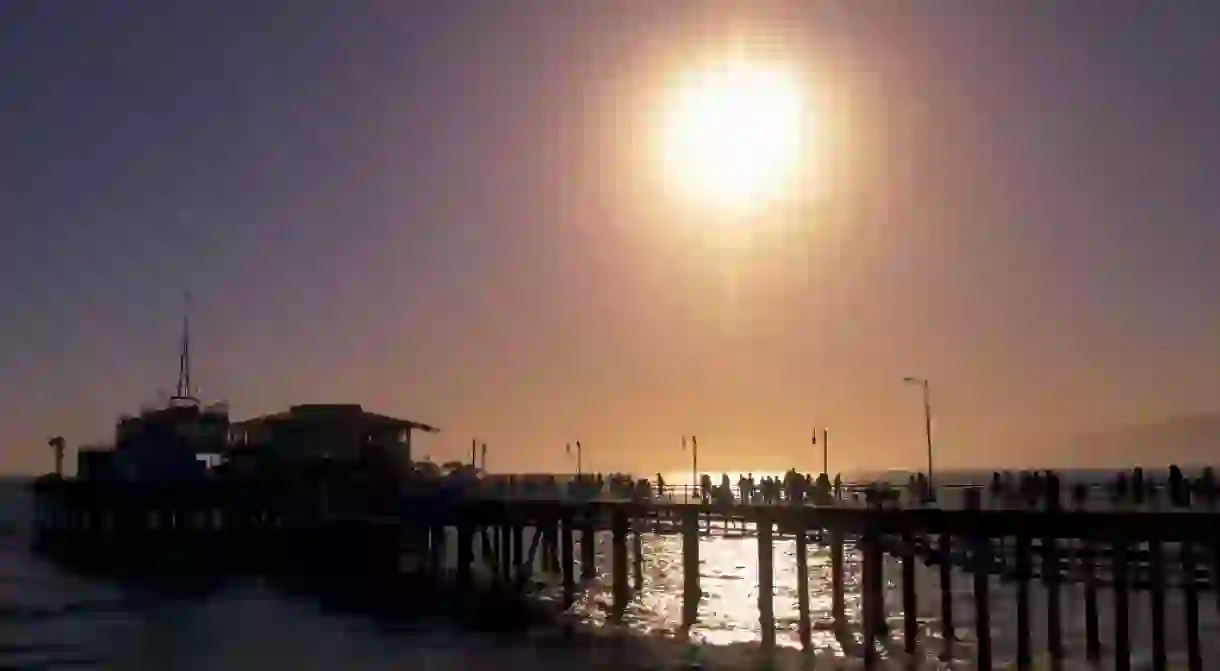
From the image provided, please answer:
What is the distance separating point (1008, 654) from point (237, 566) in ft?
162

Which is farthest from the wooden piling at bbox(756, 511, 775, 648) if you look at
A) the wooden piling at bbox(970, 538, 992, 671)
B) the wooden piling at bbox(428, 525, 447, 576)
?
the wooden piling at bbox(428, 525, 447, 576)

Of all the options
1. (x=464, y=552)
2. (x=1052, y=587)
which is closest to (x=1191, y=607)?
(x=1052, y=587)

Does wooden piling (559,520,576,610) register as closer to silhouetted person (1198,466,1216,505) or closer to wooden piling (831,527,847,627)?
wooden piling (831,527,847,627)

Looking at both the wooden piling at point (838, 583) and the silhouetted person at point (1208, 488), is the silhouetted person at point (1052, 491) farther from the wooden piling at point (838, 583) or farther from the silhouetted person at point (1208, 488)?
the wooden piling at point (838, 583)

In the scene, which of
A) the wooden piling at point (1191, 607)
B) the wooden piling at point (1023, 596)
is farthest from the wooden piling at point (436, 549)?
the wooden piling at point (1191, 607)

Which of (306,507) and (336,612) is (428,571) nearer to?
(306,507)

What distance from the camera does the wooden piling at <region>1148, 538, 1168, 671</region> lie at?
3278cm

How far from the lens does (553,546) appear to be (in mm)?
67188

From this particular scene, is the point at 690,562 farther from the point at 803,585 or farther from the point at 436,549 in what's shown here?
the point at 436,549

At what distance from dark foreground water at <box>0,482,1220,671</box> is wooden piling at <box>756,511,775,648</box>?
30.4 inches

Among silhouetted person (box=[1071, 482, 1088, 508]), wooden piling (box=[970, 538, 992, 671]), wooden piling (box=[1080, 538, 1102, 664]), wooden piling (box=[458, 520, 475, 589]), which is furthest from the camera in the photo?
wooden piling (box=[458, 520, 475, 589])

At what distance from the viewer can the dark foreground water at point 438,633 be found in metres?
41.7

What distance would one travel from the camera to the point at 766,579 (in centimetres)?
4509

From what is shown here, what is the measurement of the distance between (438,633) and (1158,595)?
25235mm
